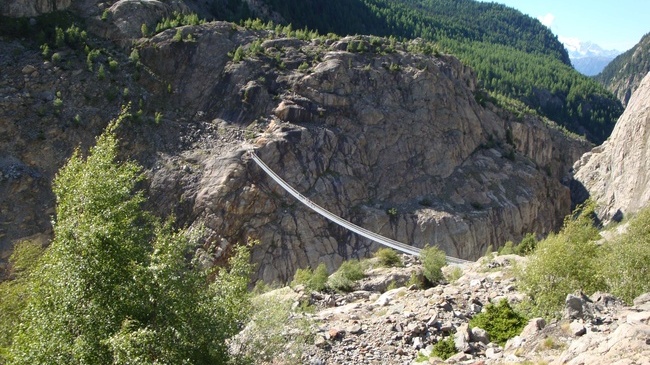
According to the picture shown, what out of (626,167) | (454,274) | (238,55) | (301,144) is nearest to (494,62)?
(626,167)

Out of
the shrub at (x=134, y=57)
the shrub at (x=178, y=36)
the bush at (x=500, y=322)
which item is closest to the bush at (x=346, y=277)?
the bush at (x=500, y=322)

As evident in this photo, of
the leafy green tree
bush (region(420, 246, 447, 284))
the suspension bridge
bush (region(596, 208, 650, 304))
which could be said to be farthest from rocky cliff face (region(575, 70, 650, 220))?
the leafy green tree

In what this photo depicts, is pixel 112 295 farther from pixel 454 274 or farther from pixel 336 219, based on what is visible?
pixel 336 219

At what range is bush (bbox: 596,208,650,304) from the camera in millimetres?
20266

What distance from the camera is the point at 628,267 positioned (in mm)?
21047

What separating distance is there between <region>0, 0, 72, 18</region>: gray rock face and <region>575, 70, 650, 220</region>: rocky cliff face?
52.2m

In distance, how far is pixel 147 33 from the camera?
184 ft

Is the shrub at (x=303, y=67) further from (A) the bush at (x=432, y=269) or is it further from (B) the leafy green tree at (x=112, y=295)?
(B) the leafy green tree at (x=112, y=295)

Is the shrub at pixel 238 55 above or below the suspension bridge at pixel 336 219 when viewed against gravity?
above

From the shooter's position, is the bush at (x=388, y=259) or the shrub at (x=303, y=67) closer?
the bush at (x=388, y=259)

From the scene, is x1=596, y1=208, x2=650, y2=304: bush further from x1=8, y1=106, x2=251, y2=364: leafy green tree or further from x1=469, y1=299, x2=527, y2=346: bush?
x1=8, y1=106, x2=251, y2=364: leafy green tree

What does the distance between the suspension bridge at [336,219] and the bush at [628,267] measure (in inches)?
844

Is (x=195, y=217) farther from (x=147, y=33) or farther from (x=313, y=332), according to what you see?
(x=313, y=332)

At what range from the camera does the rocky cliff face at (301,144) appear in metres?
44.8
